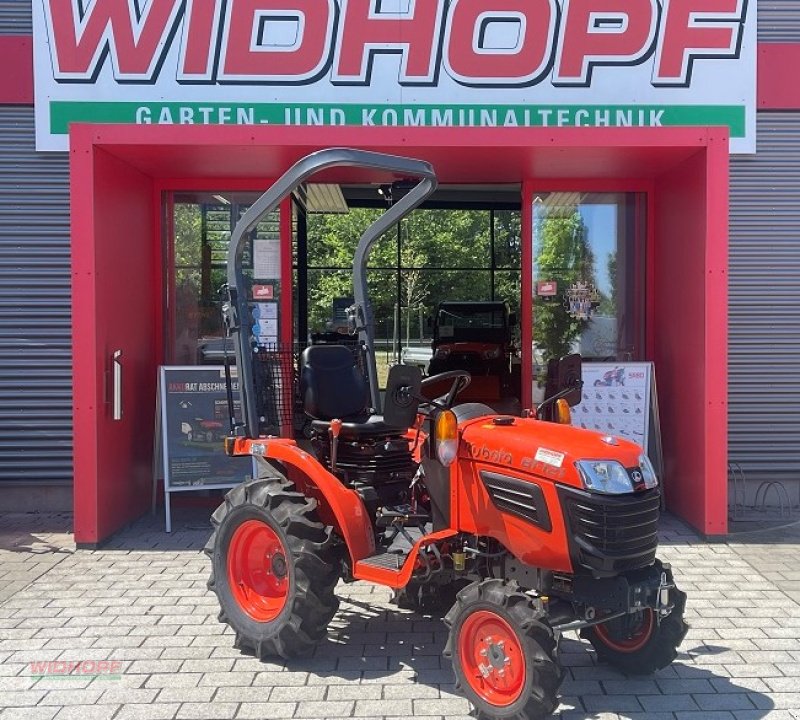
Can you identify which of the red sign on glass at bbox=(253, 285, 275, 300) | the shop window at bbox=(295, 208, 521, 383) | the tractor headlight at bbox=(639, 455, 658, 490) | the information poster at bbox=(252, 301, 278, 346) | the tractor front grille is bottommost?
the tractor front grille

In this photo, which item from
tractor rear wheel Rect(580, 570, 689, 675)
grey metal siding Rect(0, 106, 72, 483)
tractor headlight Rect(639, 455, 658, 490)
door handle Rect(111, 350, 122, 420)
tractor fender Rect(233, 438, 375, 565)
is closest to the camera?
tractor headlight Rect(639, 455, 658, 490)

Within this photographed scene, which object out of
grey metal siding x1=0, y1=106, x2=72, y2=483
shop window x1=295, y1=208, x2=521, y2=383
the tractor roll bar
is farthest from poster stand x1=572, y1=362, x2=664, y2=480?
shop window x1=295, y1=208, x2=521, y2=383

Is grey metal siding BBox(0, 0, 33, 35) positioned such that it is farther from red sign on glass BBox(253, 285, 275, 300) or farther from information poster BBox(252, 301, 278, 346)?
information poster BBox(252, 301, 278, 346)

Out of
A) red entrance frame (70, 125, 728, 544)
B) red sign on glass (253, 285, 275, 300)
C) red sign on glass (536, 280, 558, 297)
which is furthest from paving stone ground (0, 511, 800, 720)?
red sign on glass (536, 280, 558, 297)

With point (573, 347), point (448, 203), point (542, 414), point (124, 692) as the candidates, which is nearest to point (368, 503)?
point (542, 414)

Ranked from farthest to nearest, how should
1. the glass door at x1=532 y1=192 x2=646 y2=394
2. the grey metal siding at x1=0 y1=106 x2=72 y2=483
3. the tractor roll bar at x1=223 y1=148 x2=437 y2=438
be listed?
the glass door at x1=532 y1=192 x2=646 y2=394 → the grey metal siding at x1=0 y1=106 x2=72 y2=483 → the tractor roll bar at x1=223 y1=148 x2=437 y2=438

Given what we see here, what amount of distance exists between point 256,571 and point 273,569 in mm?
181

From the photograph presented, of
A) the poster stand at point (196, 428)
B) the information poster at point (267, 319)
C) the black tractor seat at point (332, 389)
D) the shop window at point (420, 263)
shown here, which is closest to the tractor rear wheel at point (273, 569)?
the black tractor seat at point (332, 389)

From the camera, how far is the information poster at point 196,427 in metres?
6.87

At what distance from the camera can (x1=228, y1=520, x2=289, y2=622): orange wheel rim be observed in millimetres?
4375

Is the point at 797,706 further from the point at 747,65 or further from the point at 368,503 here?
the point at 747,65

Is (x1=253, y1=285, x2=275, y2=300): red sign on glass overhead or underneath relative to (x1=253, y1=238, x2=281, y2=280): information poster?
underneath

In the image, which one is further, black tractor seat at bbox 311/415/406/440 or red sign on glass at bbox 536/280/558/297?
red sign on glass at bbox 536/280/558/297

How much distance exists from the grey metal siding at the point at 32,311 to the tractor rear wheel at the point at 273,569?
11.6 feet
